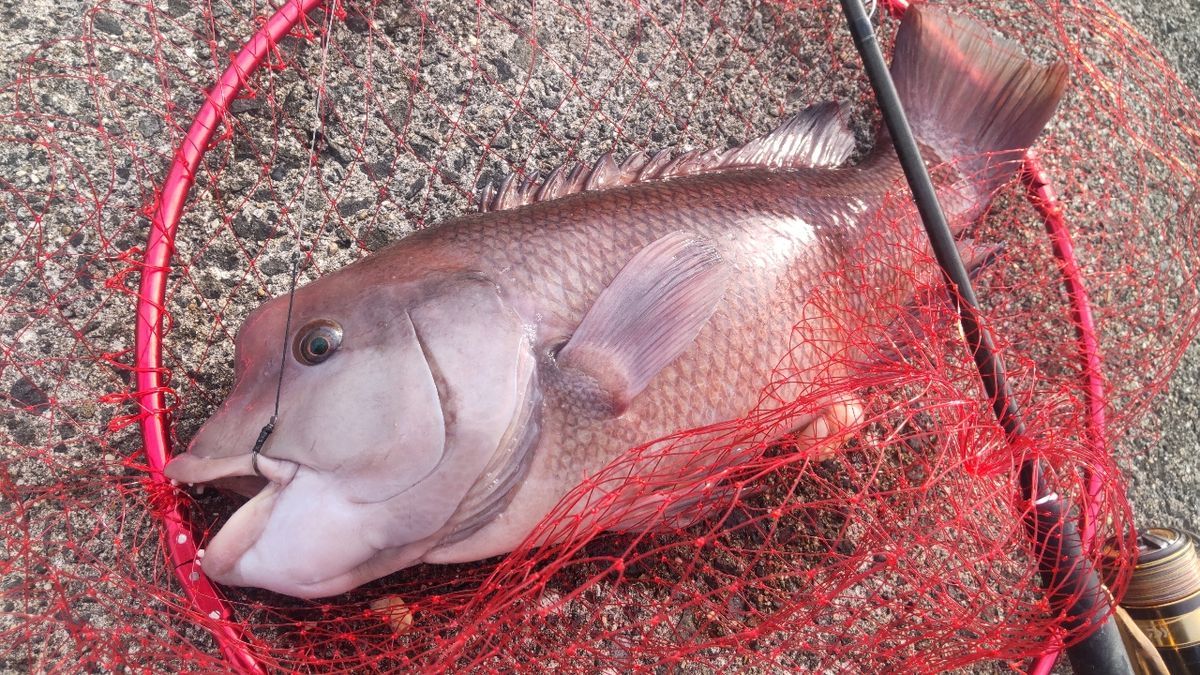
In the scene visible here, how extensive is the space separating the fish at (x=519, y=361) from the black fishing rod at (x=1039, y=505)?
0.18m

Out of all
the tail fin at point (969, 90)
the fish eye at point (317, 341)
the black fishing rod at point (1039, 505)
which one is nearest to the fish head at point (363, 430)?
the fish eye at point (317, 341)

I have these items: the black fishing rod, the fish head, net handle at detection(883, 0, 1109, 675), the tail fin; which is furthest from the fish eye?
net handle at detection(883, 0, 1109, 675)

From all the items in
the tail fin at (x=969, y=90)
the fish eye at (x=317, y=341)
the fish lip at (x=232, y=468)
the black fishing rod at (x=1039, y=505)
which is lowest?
the black fishing rod at (x=1039, y=505)

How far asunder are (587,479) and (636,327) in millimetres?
299

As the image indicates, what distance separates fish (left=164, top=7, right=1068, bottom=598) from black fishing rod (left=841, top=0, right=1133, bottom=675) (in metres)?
0.18

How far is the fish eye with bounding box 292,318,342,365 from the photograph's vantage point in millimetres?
→ 1375

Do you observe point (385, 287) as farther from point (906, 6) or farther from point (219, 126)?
point (906, 6)

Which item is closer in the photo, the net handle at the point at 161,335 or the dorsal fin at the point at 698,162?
the net handle at the point at 161,335

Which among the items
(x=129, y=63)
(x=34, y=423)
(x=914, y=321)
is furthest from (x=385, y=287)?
(x=914, y=321)

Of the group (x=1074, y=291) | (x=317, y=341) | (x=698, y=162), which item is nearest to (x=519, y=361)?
(x=317, y=341)

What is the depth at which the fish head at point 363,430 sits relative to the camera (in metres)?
1.33

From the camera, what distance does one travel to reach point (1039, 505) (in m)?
1.64

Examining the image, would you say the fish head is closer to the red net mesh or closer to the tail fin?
the red net mesh

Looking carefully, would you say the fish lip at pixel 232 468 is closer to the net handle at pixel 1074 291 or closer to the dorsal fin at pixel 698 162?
the dorsal fin at pixel 698 162
